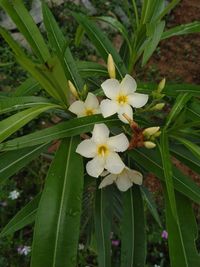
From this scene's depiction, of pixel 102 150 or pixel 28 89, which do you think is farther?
pixel 28 89

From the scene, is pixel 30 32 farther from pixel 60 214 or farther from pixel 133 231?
pixel 133 231

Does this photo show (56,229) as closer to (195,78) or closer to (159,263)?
(159,263)

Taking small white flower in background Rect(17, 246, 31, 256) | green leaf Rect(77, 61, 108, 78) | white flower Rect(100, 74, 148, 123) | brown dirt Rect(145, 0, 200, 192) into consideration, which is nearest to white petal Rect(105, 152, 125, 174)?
white flower Rect(100, 74, 148, 123)

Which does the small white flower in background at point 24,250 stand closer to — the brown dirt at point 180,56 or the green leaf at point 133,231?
the green leaf at point 133,231

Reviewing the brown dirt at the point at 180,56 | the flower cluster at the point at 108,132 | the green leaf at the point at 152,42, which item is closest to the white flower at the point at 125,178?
the flower cluster at the point at 108,132

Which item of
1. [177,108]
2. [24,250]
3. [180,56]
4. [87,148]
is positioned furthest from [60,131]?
[180,56]

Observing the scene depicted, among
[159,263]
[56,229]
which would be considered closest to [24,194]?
[159,263]
